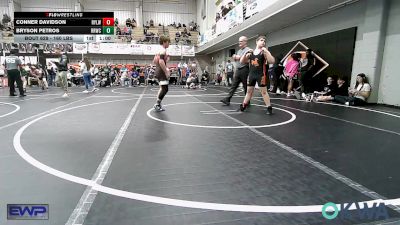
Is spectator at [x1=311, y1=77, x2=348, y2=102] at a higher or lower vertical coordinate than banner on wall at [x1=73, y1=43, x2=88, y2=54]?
lower

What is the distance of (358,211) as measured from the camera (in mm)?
2078

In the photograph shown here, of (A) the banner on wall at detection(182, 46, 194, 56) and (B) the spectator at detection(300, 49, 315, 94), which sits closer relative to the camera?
(B) the spectator at detection(300, 49, 315, 94)

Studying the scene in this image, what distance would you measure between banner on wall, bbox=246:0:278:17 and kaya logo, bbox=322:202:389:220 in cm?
986

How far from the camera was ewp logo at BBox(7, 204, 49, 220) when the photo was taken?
6.57ft

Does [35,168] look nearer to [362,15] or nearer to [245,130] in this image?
[245,130]

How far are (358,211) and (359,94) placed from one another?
7.71 metres

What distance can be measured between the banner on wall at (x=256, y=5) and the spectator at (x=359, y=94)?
14.3ft

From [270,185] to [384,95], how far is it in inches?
311

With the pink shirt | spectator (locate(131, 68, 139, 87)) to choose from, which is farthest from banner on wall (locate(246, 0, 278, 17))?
spectator (locate(131, 68, 139, 87))

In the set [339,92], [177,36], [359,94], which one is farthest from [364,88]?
[177,36]

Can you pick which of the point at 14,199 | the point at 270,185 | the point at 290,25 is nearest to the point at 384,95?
the point at 290,25

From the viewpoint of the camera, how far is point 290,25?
13.2 m

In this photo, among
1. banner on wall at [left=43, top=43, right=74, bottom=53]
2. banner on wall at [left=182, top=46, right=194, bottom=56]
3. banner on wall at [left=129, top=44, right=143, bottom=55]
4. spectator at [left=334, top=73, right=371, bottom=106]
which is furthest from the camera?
banner on wall at [left=182, top=46, right=194, bottom=56]
